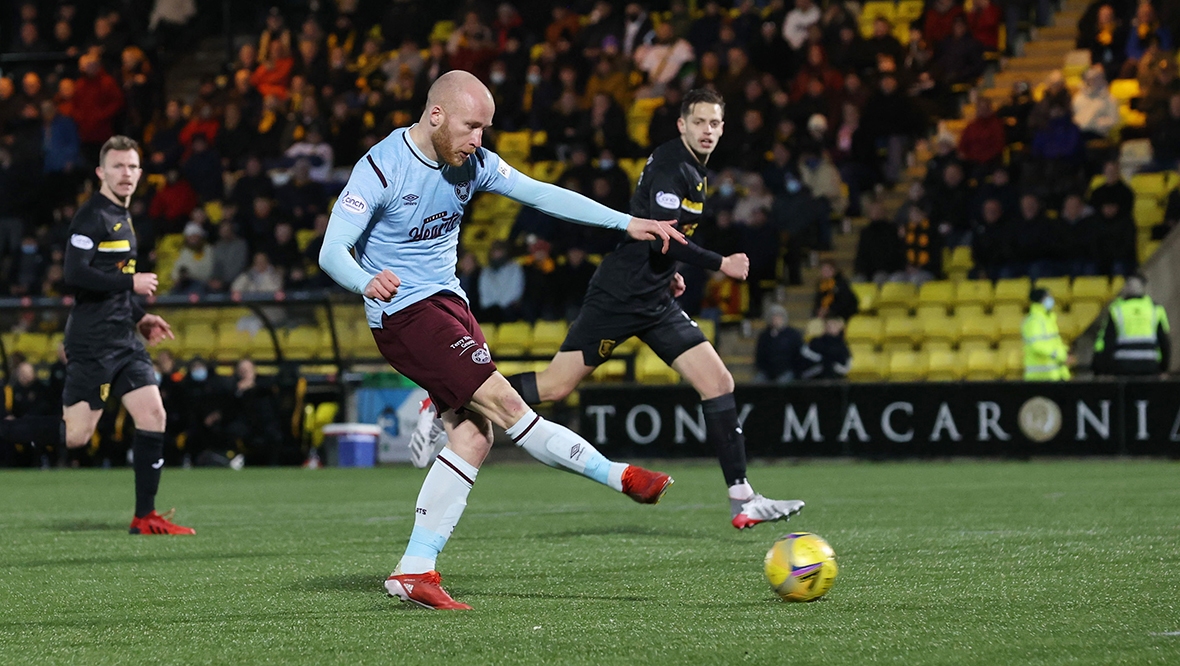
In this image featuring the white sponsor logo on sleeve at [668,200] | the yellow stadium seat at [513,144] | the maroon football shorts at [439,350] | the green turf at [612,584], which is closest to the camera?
→ the green turf at [612,584]

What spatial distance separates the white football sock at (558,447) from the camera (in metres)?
5.58

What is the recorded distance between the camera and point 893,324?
59.6ft

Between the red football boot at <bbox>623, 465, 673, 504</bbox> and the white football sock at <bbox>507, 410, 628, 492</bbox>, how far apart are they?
152mm

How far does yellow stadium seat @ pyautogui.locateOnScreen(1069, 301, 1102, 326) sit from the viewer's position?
17.4 metres

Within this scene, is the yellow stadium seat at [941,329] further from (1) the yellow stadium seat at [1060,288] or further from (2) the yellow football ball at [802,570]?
(2) the yellow football ball at [802,570]

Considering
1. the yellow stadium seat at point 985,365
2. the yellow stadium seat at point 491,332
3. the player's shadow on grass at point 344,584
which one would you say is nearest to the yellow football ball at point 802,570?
the player's shadow on grass at point 344,584

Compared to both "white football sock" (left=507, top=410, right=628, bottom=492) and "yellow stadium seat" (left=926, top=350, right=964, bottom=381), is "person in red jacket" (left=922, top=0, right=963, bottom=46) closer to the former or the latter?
"yellow stadium seat" (left=926, top=350, right=964, bottom=381)

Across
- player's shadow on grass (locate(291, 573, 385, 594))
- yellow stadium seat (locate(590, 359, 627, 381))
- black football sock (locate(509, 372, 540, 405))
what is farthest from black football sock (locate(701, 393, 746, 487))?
yellow stadium seat (locate(590, 359, 627, 381))

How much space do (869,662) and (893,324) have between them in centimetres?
1434

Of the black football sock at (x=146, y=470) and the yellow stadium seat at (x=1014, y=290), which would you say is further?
the yellow stadium seat at (x=1014, y=290)

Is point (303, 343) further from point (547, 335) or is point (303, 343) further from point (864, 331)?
point (864, 331)

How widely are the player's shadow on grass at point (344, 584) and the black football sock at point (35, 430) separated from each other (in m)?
4.30

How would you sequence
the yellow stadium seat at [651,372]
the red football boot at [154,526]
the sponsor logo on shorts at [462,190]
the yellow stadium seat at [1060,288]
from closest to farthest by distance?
the sponsor logo on shorts at [462,190], the red football boot at [154,526], the yellow stadium seat at [1060,288], the yellow stadium seat at [651,372]

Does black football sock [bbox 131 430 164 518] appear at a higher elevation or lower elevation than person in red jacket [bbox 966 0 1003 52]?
lower
